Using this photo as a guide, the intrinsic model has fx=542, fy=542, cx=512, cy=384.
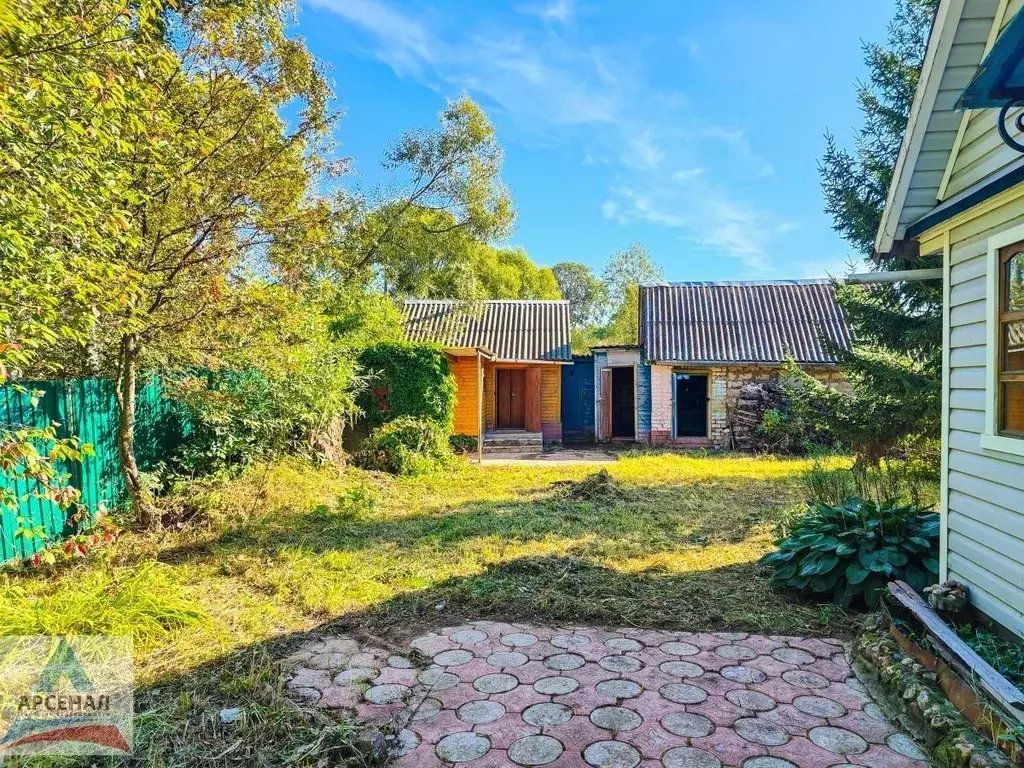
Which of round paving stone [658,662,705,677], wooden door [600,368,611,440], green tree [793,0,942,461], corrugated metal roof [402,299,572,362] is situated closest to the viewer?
round paving stone [658,662,705,677]

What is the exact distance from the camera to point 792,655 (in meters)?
3.31

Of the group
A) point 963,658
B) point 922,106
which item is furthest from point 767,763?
point 922,106

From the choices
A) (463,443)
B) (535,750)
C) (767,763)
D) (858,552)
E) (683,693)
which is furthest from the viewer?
(463,443)

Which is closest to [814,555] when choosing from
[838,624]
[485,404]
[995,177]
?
[838,624]

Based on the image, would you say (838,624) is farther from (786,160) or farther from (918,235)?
(786,160)

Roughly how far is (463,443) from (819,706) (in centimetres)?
1127

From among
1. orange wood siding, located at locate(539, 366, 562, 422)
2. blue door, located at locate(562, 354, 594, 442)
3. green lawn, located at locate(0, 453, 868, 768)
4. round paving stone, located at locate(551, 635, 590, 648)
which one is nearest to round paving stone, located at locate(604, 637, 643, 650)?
round paving stone, located at locate(551, 635, 590, 648)

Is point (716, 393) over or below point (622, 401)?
over

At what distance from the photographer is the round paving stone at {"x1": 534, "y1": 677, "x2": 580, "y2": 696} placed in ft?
9.50

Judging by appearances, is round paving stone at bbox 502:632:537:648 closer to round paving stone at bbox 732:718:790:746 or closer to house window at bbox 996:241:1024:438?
round paving stone at bbox 732:718:790:746

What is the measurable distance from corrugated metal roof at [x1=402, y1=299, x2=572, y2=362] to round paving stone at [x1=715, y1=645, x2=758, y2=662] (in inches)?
491

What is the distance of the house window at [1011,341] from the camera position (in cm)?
288

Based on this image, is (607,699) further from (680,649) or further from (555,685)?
(680,649)

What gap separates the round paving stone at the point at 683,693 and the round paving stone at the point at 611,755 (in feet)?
1.74
